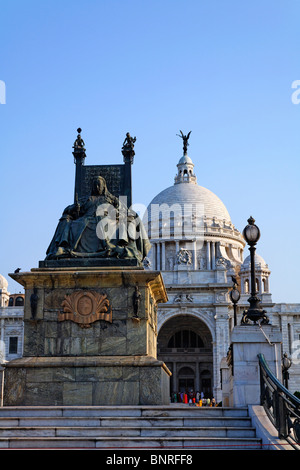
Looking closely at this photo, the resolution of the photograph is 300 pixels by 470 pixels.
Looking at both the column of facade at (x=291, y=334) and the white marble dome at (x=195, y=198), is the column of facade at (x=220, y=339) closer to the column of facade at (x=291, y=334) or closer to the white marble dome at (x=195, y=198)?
the column of facade at (x=291, y=334)

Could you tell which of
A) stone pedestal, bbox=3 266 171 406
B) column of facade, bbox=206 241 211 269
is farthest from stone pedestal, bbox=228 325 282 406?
column of facade, bbox=206 241 211 269

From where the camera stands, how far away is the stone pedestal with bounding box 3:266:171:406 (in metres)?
14.2

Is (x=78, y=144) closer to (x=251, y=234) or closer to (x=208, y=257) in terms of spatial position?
(x=251, y=234)

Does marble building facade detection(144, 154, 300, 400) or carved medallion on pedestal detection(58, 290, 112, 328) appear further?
marble building facade detection(144, 154, 300, 400)

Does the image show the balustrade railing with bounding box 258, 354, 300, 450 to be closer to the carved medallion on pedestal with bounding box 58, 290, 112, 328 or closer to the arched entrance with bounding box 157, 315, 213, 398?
the carved medallion on pedestal with bounding box 58, 290, 112, 328

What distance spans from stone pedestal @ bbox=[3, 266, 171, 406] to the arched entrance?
57.8 meters

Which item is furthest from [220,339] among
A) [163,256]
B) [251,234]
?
[251,234]

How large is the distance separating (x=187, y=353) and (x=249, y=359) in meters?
63.5

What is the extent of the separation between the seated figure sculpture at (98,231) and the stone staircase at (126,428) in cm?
456

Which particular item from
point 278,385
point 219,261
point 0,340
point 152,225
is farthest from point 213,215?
point 278,385

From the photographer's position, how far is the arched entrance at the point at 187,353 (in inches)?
2901

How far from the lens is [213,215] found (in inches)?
3782

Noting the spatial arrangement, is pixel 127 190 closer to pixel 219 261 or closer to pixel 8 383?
pixel 8 383

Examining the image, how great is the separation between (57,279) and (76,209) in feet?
7.73
